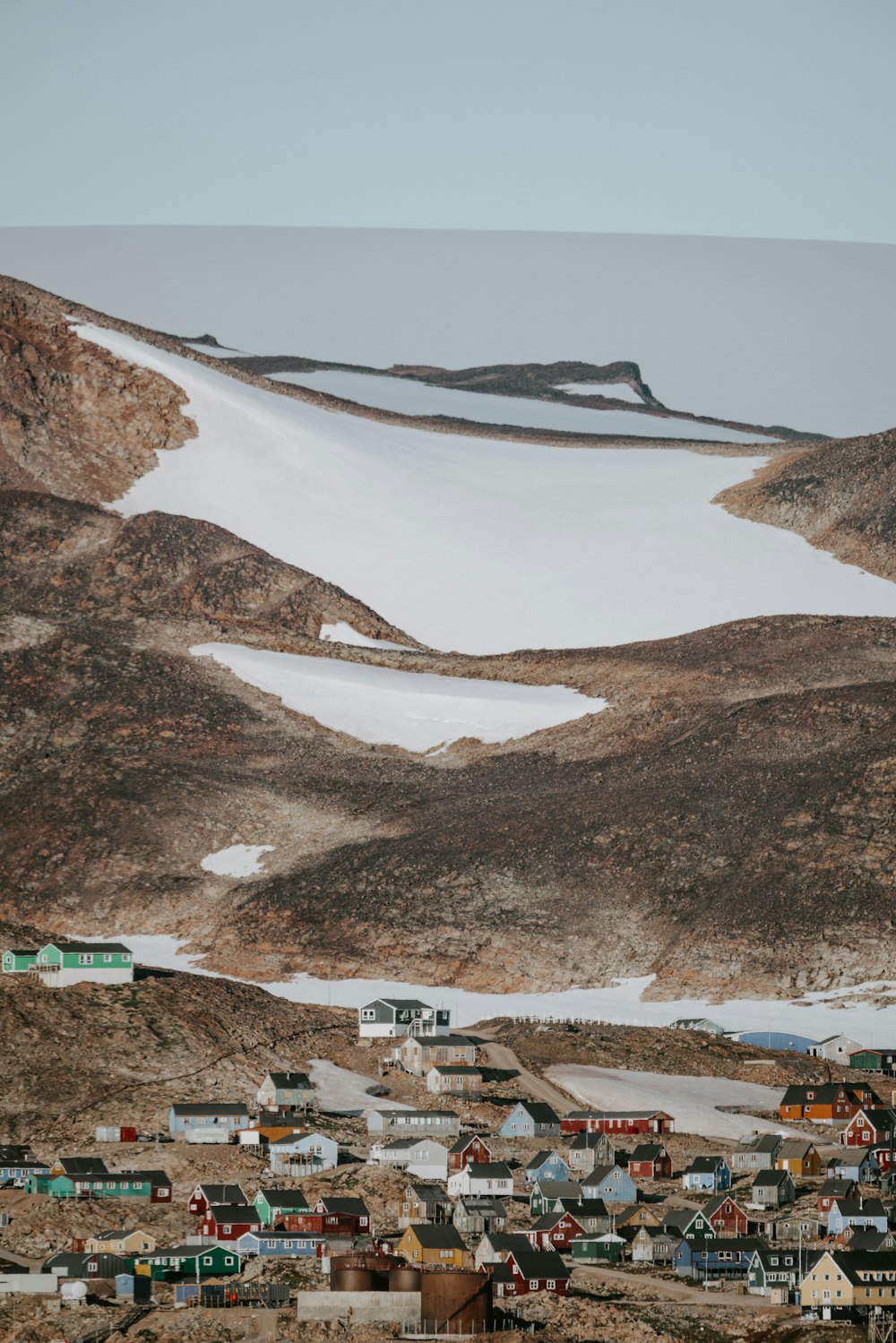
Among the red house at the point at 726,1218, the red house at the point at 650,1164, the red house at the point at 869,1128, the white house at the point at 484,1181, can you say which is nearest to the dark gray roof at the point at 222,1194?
the white house at the point at 484,1181

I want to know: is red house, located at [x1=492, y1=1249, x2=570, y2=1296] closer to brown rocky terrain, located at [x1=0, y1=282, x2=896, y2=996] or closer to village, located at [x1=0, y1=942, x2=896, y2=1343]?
village, located at [x1=0, y1=942, x2=896, y2=1343]

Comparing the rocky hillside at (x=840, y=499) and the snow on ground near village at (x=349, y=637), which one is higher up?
the rocky hillside at (x=840, y=499)

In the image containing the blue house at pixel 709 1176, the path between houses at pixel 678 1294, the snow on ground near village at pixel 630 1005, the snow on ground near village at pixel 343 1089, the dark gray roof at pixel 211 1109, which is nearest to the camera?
the path between houses at pixel 678 1294

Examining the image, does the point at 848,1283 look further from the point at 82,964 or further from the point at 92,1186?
the point at 82,964

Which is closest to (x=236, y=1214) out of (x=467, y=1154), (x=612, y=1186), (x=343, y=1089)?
(x=612, y=1186)

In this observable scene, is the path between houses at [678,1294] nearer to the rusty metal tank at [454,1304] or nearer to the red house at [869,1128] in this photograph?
the rusty metal tank at [454,1304]

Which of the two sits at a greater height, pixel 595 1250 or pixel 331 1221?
pixel 331 1221

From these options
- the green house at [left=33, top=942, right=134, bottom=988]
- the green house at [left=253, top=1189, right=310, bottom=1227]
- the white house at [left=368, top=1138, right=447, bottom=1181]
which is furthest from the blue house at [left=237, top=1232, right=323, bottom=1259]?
the green house at [left=33, top=942, right=134, bottom=988]
